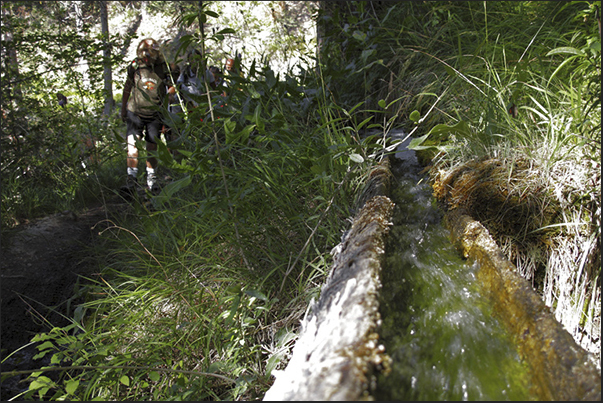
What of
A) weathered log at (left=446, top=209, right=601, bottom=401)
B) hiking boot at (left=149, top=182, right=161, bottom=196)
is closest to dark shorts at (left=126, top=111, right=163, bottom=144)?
hiking boot at (left=149, top=182, right=161, bottom=196)

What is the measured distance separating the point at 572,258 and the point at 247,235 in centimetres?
152

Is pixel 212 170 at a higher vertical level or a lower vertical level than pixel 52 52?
lower

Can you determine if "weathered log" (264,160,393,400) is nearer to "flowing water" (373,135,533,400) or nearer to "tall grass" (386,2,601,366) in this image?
"flowing water" (373,135,533,400)

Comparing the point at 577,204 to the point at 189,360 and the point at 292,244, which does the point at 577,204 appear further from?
the point at 189,360

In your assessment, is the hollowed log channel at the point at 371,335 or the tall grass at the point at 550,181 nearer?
the hollowed log channel at the point at 371,335

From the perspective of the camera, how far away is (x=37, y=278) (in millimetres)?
3014

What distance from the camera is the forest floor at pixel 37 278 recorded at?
7.86 ft

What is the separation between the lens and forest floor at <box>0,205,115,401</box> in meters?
2.40

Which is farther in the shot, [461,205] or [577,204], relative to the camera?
[461,205]

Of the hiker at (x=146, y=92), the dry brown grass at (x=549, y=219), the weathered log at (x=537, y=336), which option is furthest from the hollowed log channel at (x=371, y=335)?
the hiker at (x=146, y=92)

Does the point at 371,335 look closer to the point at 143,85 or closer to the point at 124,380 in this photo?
the point at 124,380

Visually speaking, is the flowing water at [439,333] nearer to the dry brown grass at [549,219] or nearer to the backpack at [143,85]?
A: the dry brown grass at [549,219]

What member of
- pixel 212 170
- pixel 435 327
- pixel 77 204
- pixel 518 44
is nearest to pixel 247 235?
pixel 212 170

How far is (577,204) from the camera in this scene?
4.71 feet
